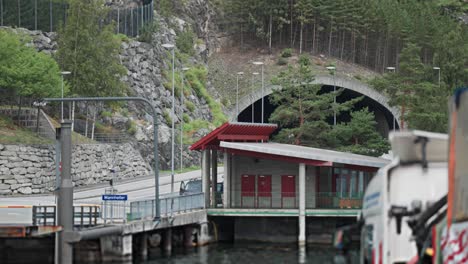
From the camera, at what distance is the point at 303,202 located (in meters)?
53.4

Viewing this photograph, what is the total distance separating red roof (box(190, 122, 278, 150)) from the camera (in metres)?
55.3

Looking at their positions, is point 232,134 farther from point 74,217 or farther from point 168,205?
point 74,217

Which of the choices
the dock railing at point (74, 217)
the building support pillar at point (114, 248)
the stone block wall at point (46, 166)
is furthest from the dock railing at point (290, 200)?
the stone block wall at point (46, 166)

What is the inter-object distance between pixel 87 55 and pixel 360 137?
22.9 m

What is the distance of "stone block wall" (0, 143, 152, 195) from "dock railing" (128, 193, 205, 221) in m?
20.4

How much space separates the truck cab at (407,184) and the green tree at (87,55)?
6559 cm

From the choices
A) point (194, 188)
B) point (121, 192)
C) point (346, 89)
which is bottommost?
point (121, 192)

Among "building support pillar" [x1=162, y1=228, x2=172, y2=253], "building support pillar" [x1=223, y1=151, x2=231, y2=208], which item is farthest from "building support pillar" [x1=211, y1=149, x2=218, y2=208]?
"building support pillar" [x1=162, y1=228, x2=172, y2=253]

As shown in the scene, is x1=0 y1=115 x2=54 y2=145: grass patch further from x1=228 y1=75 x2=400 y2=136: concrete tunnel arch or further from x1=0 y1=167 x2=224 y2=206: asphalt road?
x1=228 y1=75 x2=400 y2=136: concrete tunnel arch

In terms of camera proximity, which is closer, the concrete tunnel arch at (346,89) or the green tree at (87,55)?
the green tree at (87,55)

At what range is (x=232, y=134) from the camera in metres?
56.1

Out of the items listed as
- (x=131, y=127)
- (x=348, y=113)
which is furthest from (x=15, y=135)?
(x=348, y=113)

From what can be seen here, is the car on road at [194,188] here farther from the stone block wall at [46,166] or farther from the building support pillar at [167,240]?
the stone block wall at [46,166]

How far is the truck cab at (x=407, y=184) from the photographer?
2103 cm
